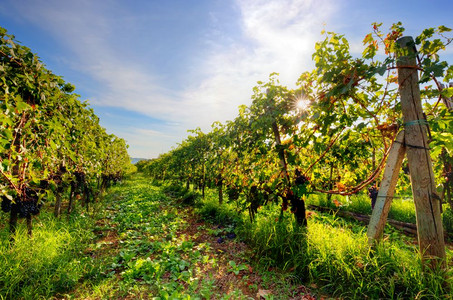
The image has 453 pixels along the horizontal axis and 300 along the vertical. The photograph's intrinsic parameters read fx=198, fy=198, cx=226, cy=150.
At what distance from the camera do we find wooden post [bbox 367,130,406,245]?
2344mm

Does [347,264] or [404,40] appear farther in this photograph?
[347,264]

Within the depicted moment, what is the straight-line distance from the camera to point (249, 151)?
161 inches

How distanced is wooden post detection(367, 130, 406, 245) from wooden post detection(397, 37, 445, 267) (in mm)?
111

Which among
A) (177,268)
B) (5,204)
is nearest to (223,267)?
(177,268)

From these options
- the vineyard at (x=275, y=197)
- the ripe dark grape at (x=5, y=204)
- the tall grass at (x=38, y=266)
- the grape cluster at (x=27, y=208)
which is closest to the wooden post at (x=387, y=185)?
the vineyard at (x=275, y=197)

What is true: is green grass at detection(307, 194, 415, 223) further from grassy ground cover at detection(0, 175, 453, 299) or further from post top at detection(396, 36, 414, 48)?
post top at detection(396, 36, 414, 48)

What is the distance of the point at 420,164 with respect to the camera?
2143 millimetres

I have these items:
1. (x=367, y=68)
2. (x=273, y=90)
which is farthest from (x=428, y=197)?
(x=273, y=90)

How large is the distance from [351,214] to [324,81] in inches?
222

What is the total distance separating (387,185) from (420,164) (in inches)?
16.7

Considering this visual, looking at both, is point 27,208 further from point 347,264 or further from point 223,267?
point 347,264

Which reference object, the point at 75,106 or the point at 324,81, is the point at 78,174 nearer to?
the point at 75,106

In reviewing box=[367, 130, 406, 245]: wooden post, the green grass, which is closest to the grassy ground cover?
box=[367, 130, 406, 245]: wooden post

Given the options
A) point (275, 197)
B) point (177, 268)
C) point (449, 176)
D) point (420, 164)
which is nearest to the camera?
point (420, 164)
